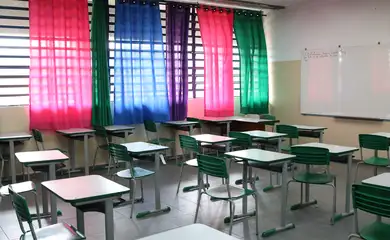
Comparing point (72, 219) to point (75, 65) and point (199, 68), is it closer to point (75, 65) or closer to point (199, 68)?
point (75, 65)

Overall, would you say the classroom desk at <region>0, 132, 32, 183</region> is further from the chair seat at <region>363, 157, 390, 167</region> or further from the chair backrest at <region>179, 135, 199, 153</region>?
the chair seat at <region>363, 157, 390, 167</region>

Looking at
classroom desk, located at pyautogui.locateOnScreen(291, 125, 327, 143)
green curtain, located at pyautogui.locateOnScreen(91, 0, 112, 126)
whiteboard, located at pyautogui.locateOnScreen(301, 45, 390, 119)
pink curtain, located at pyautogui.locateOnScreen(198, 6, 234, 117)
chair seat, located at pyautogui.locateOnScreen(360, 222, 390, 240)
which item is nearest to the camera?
chair seat, located at pyautogui.locateOnScreen(360, 222, 390, 240)

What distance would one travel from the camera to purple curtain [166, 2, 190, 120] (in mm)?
7512

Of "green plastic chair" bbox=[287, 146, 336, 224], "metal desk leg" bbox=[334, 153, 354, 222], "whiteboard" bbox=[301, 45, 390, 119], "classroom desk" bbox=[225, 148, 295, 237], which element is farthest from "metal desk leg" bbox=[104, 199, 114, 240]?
"whiteboard" bbox=[301, 45, 390, 119]

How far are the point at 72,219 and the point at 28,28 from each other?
→ 3440mm

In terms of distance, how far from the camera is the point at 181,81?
25.2 ft

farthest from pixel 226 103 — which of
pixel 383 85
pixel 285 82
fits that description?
pixel 383 85

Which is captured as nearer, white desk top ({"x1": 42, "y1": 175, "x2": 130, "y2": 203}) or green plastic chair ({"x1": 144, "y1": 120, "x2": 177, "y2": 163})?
white desk top ({"x1": 42, "y1": 175, "x2": 130, "y2": 203})

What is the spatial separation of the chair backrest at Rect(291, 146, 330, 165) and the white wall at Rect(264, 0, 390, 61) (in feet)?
12.3

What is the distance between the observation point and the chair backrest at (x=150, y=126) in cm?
692

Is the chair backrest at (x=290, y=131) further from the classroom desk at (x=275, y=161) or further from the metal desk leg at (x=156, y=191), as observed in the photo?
the metal desk leg at (x=156, y=191)

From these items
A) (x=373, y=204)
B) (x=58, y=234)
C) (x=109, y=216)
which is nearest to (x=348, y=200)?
(x=373, y=204)

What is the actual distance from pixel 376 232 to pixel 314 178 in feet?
5.19

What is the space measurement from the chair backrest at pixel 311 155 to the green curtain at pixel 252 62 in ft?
14.5
